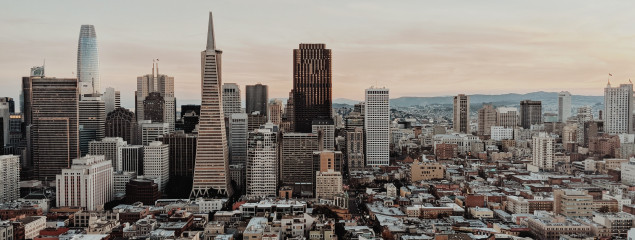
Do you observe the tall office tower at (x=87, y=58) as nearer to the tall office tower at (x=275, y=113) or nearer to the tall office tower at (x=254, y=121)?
the tall office tower at (x=275, y=113)

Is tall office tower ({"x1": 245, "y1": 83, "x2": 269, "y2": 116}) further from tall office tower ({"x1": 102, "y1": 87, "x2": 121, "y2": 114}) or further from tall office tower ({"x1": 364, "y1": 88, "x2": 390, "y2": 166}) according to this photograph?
tall office tower ({"x1": 364, "y1": 88, "x2": 390, "y2": 166})

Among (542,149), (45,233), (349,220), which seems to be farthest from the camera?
(542,149)

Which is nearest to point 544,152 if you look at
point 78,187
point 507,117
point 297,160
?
point 297,160

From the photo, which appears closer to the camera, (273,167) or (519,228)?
(519,228)

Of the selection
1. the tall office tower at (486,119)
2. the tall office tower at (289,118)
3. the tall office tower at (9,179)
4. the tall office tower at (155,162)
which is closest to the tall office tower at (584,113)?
the tall office tower at (486,119)

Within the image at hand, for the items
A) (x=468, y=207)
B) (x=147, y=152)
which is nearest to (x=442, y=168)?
(x=468, y=207)

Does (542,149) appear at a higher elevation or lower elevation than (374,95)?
lower

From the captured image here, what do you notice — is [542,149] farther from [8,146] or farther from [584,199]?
[8,146]
